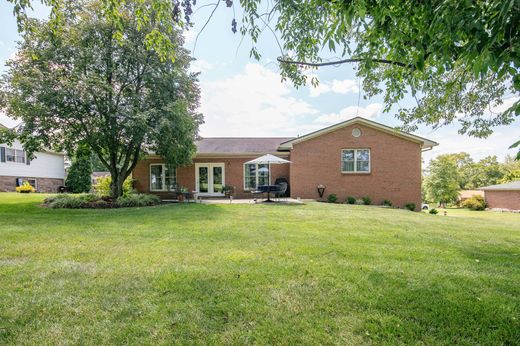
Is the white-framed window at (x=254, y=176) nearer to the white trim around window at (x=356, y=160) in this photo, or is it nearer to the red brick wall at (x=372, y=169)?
the red brick wall at (x=372, y=169)

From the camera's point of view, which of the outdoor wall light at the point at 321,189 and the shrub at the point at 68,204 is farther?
the outdoor wall light at the point at 321,189

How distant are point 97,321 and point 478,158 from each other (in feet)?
225

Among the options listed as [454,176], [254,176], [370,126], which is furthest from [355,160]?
[454,176]

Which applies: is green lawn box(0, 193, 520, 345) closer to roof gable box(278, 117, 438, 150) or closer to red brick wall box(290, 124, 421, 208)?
red brick wall box(290, 124, 421, 208)

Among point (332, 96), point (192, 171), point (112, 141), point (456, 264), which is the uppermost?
point (332, 96)

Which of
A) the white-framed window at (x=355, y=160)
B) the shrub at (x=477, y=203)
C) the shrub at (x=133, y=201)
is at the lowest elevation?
the shrub at (x=477, y=203)

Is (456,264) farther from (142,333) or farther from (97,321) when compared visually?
(97,321)

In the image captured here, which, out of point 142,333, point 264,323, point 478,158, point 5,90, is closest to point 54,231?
point 142,333

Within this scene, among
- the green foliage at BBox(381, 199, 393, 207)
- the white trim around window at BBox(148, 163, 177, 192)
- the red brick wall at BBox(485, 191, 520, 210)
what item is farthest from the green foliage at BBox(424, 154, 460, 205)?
the white trim around window at BBox(148, 163, 177, 192)

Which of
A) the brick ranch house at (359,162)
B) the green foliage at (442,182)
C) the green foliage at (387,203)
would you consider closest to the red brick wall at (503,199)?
the green foliage at (442,182)

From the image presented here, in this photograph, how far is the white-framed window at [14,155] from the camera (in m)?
22.6

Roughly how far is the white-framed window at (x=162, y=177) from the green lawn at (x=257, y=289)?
495 inches

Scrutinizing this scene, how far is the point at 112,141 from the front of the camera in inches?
510

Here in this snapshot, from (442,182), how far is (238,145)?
33.1 m
